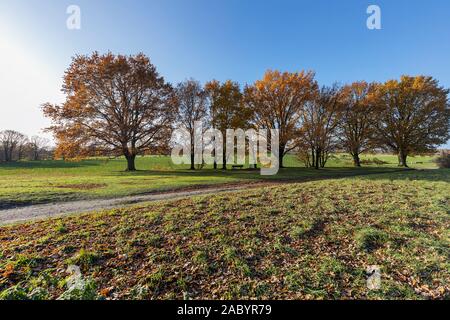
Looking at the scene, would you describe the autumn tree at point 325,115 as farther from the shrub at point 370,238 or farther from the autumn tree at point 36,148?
the autumn tree at point 36,148

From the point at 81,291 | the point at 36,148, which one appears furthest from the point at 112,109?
the point at 36,148

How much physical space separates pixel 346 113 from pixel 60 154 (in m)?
42.2

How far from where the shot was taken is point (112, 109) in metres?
25.7

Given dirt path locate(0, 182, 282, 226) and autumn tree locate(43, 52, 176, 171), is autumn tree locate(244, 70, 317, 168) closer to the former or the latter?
autumn tree locate(43, 52, 176, 171)

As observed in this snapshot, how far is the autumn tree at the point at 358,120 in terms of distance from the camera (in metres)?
33.5

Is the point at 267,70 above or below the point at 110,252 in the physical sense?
above

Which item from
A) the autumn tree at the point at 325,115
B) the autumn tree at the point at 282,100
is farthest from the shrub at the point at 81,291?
the autumn tree at the point at 325,115

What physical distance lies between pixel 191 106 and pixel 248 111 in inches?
348

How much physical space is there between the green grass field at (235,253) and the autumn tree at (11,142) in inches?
2619

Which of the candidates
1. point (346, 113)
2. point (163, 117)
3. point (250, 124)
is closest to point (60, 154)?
point (163, 117)

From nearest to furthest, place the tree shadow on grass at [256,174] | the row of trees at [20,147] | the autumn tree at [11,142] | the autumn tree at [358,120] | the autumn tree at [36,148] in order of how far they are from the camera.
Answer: the tree shadow on grass at [256,174] < the autumn tree at [358,120] < the autumn tree at [11,142] < the row of trees at [20,147] < the autumn tree at [36,148]

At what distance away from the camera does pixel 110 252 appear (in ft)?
16.6

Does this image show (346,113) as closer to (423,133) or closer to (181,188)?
(423,133)

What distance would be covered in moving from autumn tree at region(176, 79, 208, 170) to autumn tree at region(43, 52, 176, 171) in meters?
2.43
